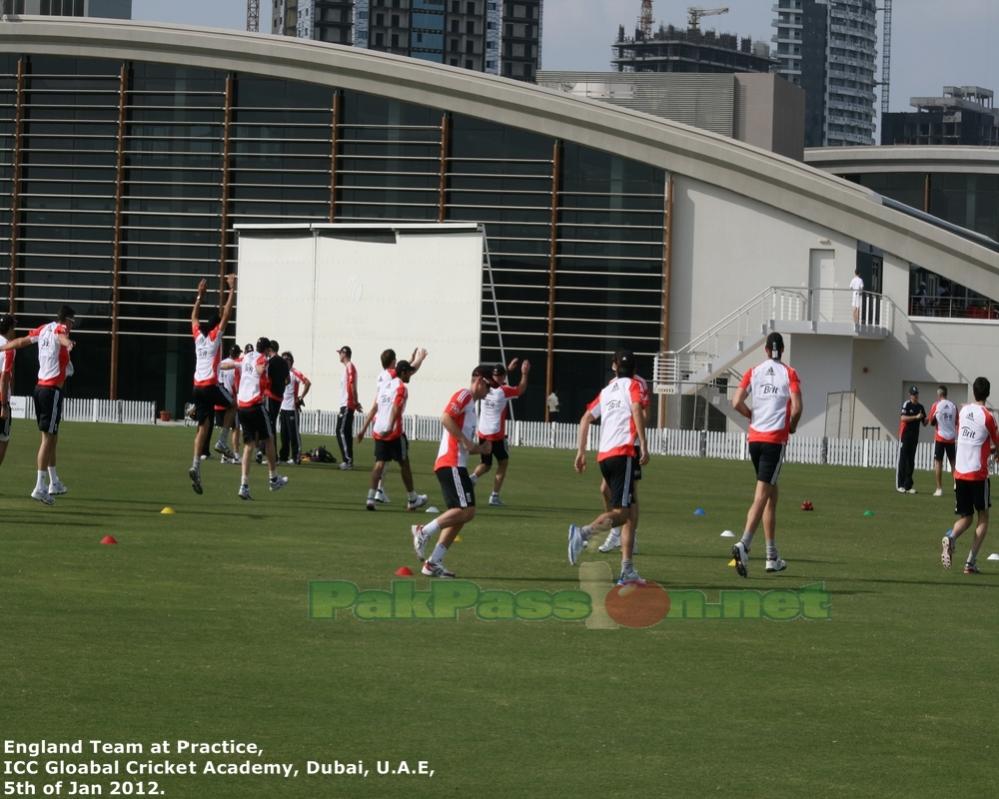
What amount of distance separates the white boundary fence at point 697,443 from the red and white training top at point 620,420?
27.9m

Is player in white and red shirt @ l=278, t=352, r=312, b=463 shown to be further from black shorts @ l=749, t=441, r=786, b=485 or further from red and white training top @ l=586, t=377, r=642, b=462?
red and white training top @ l=586, t=377, r=642, b=462

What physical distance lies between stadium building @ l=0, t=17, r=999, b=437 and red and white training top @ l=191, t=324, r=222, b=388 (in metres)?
28.4

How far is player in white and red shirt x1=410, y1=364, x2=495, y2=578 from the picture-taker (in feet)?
47.3

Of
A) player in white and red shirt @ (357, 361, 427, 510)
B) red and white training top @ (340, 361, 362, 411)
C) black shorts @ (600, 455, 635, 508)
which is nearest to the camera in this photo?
black shorts @ (600, 455, 635, 508)

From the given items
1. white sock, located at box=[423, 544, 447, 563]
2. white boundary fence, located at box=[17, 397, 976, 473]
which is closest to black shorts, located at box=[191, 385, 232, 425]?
white sock, located at box=[423, 544, 447, 563]

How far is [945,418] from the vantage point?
95.9ft

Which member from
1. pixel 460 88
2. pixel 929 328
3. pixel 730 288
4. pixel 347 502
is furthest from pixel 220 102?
pixel 347 502

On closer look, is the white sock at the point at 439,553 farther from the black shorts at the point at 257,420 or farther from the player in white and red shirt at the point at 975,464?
the black shorts at the point at 257,420

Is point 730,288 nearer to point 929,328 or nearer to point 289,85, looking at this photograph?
point 929,328

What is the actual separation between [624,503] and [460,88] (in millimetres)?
41418

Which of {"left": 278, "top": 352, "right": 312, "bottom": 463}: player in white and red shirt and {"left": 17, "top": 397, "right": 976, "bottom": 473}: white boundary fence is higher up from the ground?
{"left": 278, "top": 352, "right": 312, "bottom": 463}: player in white and red shirt

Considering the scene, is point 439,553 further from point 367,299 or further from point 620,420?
point 367,299

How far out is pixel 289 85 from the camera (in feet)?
186

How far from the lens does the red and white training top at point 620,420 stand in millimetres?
14461
